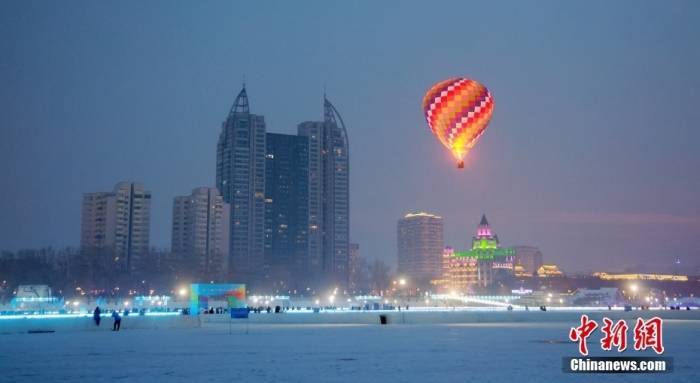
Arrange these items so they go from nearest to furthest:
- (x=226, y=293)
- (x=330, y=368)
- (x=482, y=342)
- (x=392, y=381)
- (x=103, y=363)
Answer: (x=392, y=381), (x=330, y=368), (x=103, y=363), (x=482, y=342), (x=226, y=293)

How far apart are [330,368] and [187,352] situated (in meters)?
9.33

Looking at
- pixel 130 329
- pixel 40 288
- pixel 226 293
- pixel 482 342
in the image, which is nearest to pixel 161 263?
pixel 40 288

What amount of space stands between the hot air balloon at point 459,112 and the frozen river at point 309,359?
79.4 feet

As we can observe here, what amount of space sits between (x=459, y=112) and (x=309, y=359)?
124 feet

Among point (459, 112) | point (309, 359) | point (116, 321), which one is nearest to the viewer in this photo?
point (309, 359)

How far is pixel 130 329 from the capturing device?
5500 centimetres

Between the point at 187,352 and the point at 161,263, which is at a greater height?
the point at 161,263

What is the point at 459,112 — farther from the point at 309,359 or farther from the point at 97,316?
the point at 309,359

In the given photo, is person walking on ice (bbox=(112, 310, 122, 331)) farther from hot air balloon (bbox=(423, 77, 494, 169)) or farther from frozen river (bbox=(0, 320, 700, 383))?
hot air balloon (bbox=(423, 77, 494, 169))

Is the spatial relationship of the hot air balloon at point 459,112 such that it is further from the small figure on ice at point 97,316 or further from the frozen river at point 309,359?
the small figure on ice at point 97,316

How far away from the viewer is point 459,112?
62.8m

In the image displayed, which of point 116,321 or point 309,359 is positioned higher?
point 116,321

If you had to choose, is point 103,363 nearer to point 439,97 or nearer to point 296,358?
point 296,358

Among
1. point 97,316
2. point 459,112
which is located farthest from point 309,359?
point 459,112
